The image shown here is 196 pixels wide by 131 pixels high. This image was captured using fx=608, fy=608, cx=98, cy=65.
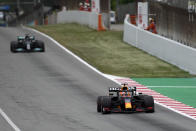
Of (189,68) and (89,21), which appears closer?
(189,68)

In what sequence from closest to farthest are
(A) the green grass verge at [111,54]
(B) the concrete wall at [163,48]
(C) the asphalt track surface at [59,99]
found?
(C) the asphalt track surface at [59,99] → (B) the concrete wall at [163,48] → (A) the green grass verge at [111,54]

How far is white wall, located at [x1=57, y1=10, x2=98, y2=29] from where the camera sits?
5219cm

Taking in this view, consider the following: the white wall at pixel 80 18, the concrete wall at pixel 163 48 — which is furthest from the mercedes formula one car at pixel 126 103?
the white wall at pixel 80 18

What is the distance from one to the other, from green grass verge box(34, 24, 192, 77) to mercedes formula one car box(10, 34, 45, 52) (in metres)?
2.15

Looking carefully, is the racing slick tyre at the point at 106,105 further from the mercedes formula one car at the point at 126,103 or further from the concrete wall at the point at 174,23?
the concrete wall at the point at 174,23

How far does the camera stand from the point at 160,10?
40469 millimetres

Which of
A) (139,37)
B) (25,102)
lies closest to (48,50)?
(139,37)

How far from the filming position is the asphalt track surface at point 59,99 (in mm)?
16875

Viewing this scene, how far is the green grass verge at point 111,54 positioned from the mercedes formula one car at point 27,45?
2.15m

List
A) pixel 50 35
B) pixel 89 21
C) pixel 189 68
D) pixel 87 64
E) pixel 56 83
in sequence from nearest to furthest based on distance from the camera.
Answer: pixel 56 83
pixel 189 68
pixel 87 64
pixel 50 35
pixel 89 21

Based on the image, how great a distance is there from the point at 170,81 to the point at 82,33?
71.0 feet

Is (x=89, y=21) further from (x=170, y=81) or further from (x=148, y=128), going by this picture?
(x=148, y=128)

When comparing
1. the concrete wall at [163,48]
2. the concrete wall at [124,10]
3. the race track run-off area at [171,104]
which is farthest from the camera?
the concrete wall at [124,10]

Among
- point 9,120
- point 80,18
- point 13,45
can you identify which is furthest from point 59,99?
point 80,18
